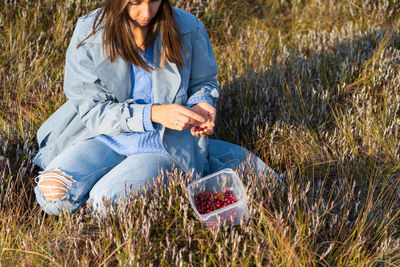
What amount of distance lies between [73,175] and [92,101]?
0.43 metres

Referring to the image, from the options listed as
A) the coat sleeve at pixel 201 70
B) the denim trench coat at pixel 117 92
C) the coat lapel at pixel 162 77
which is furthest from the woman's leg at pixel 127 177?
the coat sleeve at pixel 201 70

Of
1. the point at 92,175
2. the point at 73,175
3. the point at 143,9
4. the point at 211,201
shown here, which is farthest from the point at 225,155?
the point at 143,9

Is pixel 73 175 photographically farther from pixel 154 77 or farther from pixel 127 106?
pixel 154 77

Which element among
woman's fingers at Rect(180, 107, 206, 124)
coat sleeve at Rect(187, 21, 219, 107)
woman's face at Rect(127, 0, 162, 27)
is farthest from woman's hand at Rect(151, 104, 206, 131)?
woman's face at Rect(127, 0, 162, 27)

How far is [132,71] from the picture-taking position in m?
2.74

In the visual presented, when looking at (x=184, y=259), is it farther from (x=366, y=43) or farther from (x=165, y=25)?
(x=366, y=43)

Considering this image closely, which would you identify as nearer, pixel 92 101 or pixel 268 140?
pixel 92 101

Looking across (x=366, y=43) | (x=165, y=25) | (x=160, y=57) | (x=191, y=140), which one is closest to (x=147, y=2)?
(x=165, y=25)

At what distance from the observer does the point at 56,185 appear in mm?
2496

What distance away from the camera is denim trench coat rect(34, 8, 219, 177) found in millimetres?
2613

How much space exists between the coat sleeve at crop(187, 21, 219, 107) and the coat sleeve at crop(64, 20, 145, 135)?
0.41m

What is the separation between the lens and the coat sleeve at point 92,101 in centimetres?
256

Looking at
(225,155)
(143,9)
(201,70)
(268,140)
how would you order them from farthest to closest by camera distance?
1. (268,140)
2. (225,155)
3. (201,70)
4. (143,9)

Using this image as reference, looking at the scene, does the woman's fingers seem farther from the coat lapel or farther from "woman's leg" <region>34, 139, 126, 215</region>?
"woman's leg" <region>34, 139, 126, 215</region>
